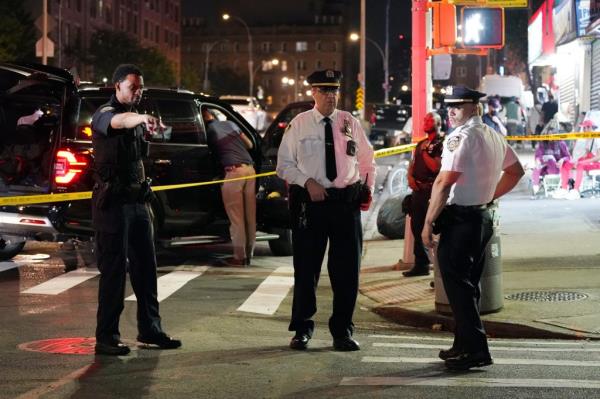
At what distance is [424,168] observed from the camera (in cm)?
1158

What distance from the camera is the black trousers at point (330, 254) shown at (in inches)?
302

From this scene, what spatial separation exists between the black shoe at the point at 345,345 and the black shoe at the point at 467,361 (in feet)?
2.70

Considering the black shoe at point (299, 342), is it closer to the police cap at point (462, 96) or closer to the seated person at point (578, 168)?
the police cap at point (462, 96)

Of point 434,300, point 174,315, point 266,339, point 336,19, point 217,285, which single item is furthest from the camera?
point 336,19

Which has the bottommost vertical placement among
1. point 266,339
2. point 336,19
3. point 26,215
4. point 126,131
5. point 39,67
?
point 266,339

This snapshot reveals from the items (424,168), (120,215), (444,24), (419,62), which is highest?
(444,24)

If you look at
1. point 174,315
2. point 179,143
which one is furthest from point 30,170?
point 174,315

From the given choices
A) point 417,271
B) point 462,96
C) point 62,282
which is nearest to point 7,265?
point 62,282

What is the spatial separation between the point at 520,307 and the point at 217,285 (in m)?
3.28

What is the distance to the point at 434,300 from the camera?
10.2 metres

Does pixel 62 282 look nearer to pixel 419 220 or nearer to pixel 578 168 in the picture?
pixel 419 220

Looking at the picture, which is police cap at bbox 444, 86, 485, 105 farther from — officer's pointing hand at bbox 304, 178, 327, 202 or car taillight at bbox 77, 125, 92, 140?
car taillight at bbox 77, 125, 92, 140

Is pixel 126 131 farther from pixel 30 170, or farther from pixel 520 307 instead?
pixel 30 170

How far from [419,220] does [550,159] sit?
9.10 m
